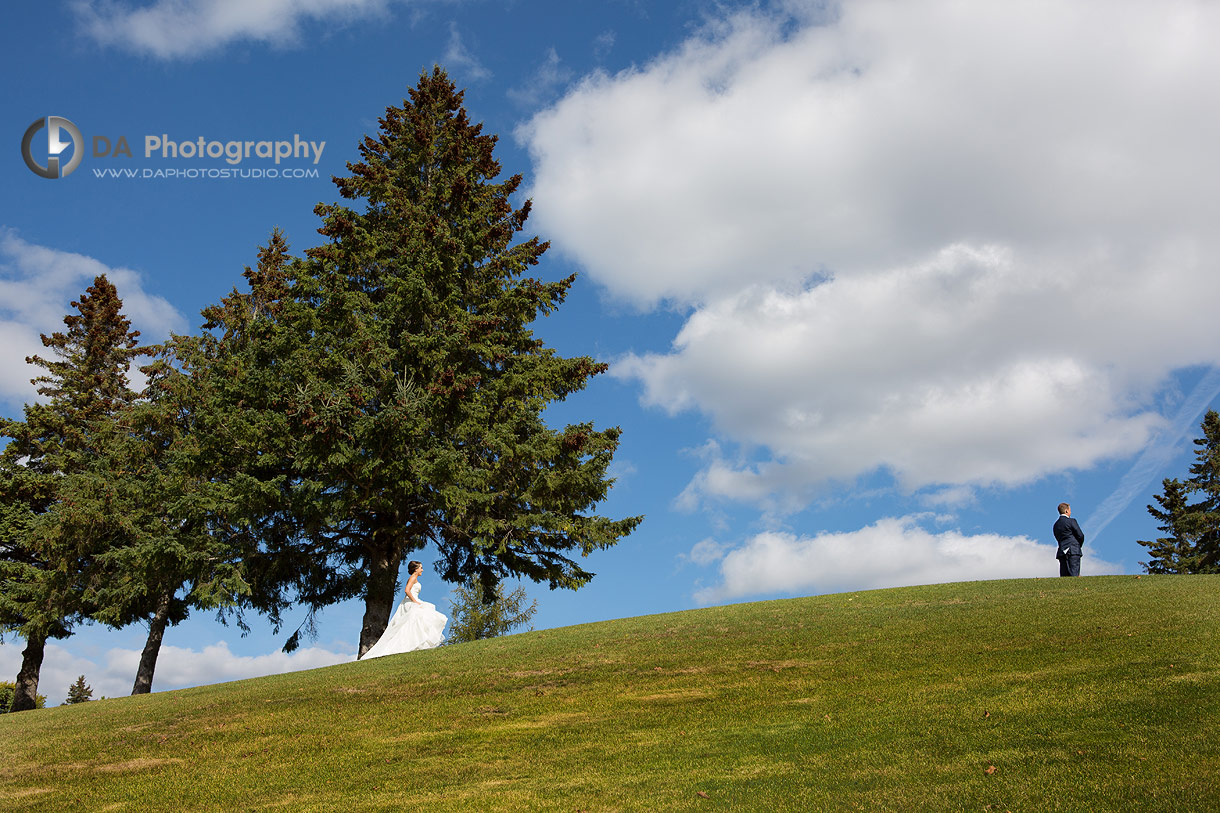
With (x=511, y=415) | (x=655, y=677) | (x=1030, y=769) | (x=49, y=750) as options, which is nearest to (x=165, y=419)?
(x=511, y=415)

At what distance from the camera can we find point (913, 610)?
17672 mm

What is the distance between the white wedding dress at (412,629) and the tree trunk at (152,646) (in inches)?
486

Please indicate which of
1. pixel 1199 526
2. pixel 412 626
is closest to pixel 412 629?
pixel 412 626

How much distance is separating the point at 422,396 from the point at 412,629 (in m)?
6.36

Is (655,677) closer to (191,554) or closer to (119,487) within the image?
(191,554)

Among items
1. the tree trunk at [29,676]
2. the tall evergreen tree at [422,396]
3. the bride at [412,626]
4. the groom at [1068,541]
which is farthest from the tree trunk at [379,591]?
the groom at [1068,541]

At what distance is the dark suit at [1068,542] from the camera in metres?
20.5

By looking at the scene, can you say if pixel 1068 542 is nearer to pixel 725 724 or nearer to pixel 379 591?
pixel 725 724

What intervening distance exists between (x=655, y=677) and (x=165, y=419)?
22.5 meters

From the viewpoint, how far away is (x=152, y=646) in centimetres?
2812

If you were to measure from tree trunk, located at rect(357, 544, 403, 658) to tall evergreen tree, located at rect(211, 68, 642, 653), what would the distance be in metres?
0.06

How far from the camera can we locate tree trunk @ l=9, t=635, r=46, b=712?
100ft

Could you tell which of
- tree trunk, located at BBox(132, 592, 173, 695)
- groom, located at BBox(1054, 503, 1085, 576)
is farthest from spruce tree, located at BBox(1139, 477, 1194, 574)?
tree trunk, located at BBox(132, 592, 173, 695)

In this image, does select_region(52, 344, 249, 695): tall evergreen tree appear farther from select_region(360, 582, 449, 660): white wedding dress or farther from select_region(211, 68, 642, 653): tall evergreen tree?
select_region(360, 582, 449, 660): white wedding dress
